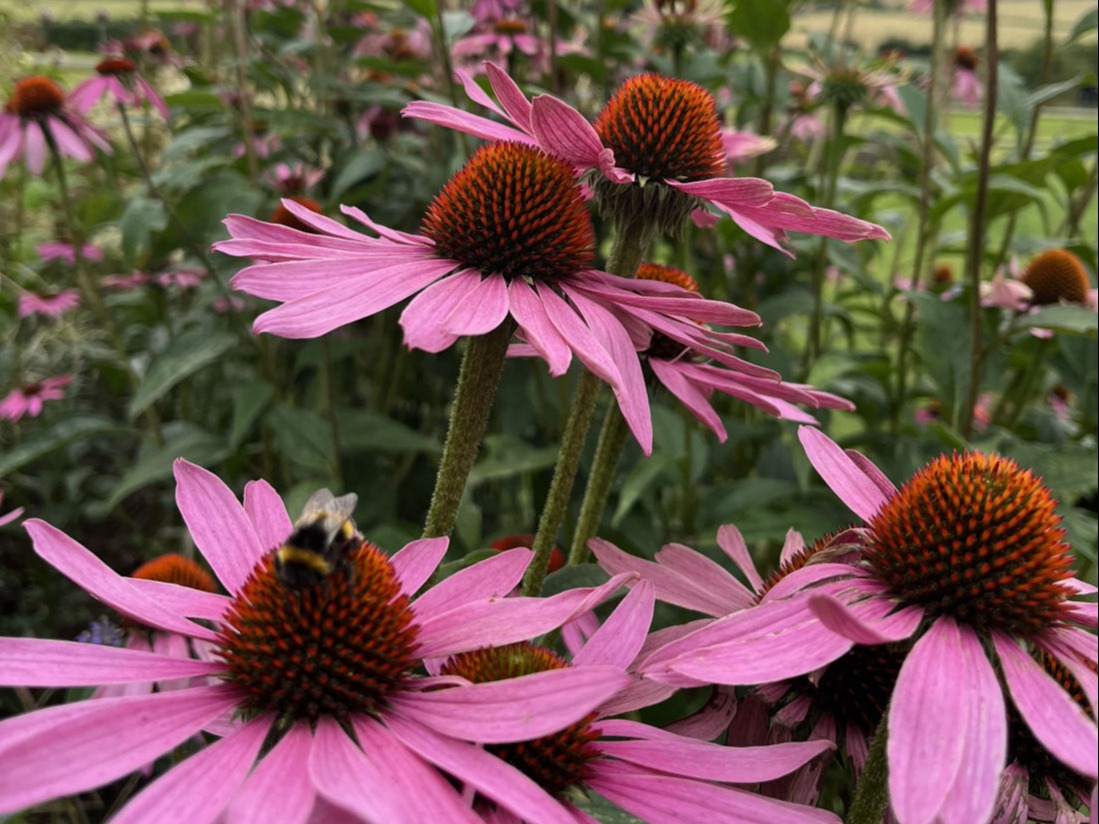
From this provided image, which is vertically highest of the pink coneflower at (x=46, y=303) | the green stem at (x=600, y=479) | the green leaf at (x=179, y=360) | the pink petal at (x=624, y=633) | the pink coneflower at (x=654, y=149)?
the pink coneflower at (x=654, y=149)

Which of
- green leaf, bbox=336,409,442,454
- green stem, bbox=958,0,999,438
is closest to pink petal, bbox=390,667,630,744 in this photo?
green leaf, bbox=336,409,442,454

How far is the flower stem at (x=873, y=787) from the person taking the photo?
0.48 m

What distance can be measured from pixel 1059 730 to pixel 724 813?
16 centimetres

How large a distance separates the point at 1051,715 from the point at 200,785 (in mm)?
385

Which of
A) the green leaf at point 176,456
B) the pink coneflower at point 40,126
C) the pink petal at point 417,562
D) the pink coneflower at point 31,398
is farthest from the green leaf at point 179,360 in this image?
the pink petal at point 417,562

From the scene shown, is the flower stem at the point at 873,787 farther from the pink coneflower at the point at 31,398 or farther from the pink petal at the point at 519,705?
the pink coneflower at the point at 31,398

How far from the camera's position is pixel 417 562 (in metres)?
0.59

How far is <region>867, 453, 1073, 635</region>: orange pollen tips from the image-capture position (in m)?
0.49

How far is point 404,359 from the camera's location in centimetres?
177

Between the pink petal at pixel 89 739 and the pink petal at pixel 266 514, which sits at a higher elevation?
the pink petal at pixel 89 739

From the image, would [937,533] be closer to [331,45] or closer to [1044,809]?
[1044,809]

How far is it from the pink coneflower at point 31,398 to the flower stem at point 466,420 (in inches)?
55.0

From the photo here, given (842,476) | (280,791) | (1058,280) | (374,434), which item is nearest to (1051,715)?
(842,476)

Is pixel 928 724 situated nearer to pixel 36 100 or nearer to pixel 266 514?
pixel 266 514
